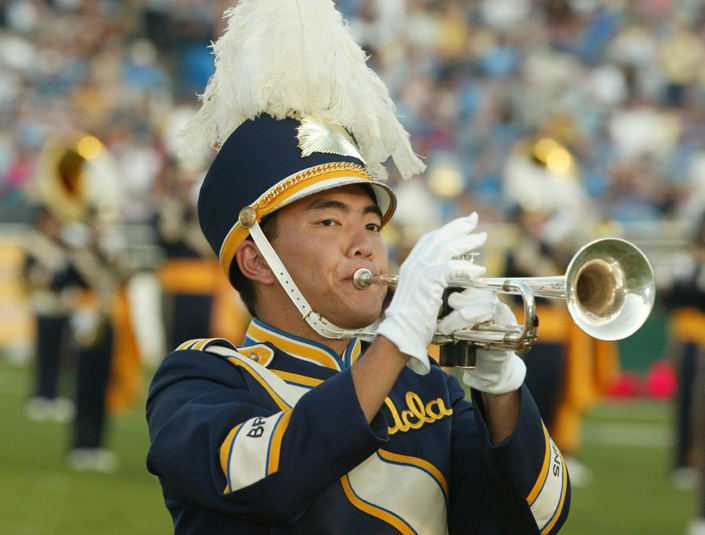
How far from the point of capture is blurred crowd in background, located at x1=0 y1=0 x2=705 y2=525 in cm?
859

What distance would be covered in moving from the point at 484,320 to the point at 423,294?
0.40 feet

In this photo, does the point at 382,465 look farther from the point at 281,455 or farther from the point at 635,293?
the point at 635,293

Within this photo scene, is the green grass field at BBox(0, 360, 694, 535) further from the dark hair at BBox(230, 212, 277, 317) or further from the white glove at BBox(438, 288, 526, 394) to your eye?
the white glove at BBox(438, 288, 526, 394)

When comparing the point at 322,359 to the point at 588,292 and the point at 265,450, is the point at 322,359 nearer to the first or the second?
the point at 265,450

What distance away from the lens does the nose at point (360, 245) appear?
7.21 ft

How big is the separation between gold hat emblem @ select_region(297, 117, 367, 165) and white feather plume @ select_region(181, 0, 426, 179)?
34 mm

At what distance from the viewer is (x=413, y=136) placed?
14664 millimetres

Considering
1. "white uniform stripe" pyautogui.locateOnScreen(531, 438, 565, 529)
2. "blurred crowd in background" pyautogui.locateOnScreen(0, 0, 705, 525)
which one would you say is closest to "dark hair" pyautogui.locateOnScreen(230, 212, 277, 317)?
"white uniform stripe" pyautogui.locateOnScreen(531, 438, 565, 529)

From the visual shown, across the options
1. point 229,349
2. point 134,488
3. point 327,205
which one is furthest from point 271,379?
point 134,488

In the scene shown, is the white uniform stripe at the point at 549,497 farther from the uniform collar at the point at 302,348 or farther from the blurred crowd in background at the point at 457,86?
the blurred crowd in background at the point at 457,86

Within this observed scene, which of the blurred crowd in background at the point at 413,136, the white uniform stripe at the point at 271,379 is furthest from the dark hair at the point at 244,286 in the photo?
the blurred crowd in background at the point at 413,136

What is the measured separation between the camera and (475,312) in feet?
6.31

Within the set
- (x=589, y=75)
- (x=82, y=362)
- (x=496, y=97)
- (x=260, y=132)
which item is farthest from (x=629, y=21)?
(x=260, y=132)

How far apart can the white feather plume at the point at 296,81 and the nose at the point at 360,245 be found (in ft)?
0.96
